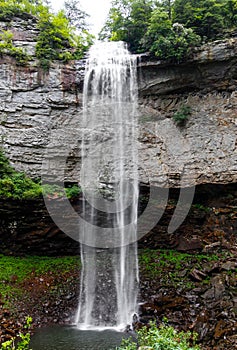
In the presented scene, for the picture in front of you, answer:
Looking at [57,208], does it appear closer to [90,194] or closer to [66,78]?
[90,194]

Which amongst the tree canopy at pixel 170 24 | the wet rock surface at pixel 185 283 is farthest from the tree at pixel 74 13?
the wet rock surface at pixel 185 283

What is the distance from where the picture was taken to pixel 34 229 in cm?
1104

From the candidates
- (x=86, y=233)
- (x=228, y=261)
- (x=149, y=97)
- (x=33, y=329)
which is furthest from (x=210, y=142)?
(x=33, y=329)

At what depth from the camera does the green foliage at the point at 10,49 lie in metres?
12.2

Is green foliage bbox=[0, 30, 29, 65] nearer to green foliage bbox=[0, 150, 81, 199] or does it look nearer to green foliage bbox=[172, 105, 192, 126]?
green foliage bbox=[0, 150, 81, 199]

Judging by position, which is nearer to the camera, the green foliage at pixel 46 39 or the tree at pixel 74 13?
the green foliage at pixel 46 39

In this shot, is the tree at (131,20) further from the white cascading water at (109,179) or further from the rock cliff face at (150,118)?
the rock cliff face at (150,118)

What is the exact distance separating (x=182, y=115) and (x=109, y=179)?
3680 mm

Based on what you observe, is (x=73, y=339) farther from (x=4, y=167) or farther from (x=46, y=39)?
(x=46, y=39)

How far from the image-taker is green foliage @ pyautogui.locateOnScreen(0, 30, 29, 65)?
40.0 feet

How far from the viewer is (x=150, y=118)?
12.6 m

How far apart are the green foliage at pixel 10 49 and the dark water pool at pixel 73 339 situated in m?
9.52

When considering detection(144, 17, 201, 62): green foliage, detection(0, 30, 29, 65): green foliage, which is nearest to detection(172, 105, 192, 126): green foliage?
detection(144, 17, 201, 62): green foliage

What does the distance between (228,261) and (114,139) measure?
5.96m
